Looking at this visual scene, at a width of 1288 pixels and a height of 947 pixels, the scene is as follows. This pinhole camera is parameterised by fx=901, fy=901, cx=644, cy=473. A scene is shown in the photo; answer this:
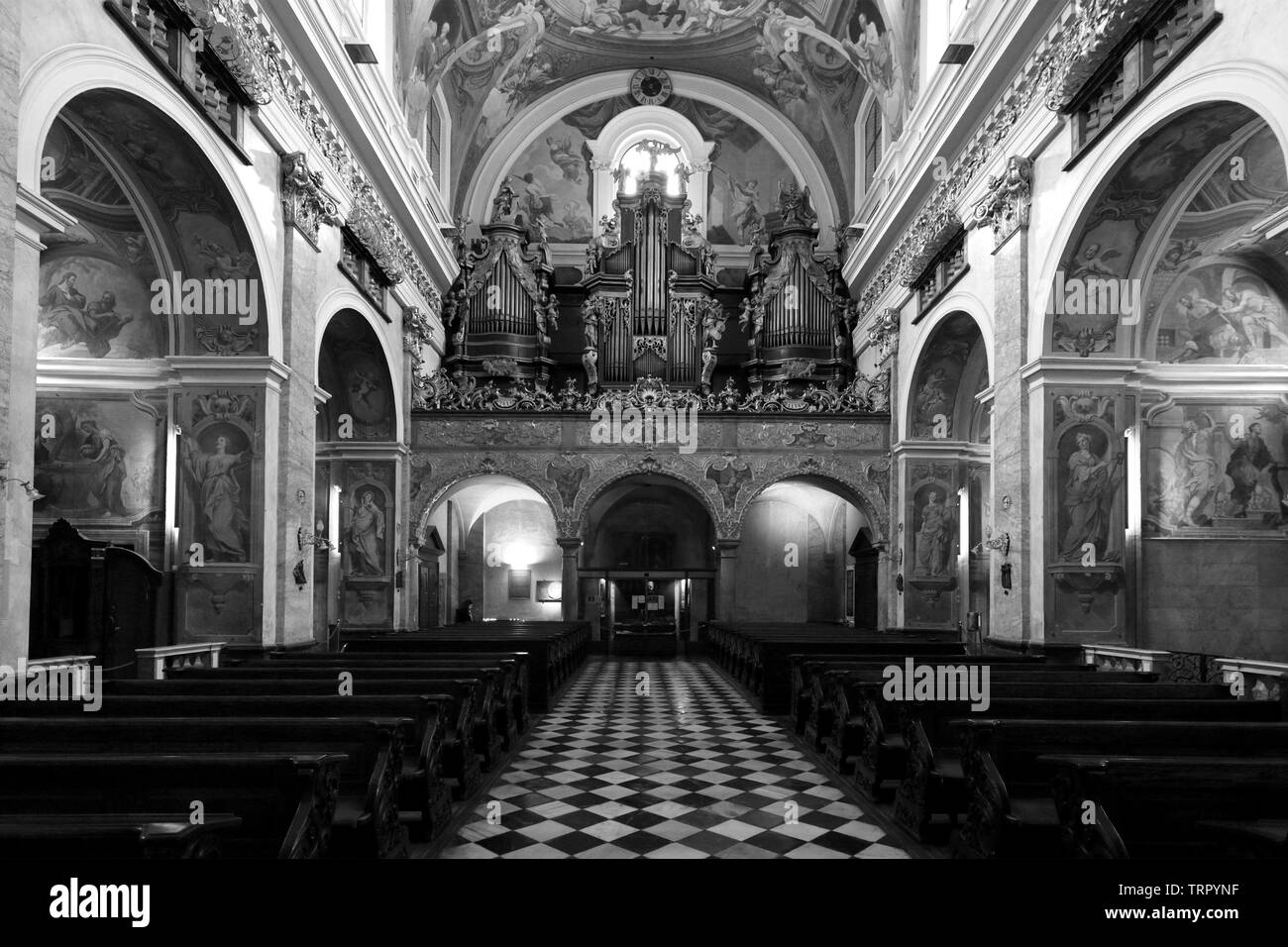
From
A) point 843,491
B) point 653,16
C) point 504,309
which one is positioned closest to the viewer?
point 843,491

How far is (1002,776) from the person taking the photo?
491cm

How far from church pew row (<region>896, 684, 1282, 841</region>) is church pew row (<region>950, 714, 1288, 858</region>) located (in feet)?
1.86

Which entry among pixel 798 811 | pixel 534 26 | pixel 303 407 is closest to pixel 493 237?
pixel 534 26

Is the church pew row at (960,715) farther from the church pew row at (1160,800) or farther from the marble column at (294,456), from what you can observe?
the marble column at (294,456)

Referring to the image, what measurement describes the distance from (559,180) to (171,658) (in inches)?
685

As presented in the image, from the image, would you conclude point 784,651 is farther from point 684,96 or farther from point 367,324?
point 684,96

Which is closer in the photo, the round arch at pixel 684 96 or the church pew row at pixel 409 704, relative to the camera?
the church pew row at pixel 409 704

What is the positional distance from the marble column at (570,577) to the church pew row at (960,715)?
1316 centimetres

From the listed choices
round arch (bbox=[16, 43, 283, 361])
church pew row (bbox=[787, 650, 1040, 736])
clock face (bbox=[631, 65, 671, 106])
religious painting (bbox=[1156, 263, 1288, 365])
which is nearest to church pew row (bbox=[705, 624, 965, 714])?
church pew row (bbox=[787, 650, 1040, 736])

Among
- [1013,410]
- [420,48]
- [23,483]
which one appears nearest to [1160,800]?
[23,483]

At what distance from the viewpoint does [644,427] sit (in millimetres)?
18719

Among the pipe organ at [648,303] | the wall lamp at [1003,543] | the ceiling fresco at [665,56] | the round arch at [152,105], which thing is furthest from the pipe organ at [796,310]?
the round arch at [152,105]

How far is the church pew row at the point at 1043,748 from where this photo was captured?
4.50 metres
